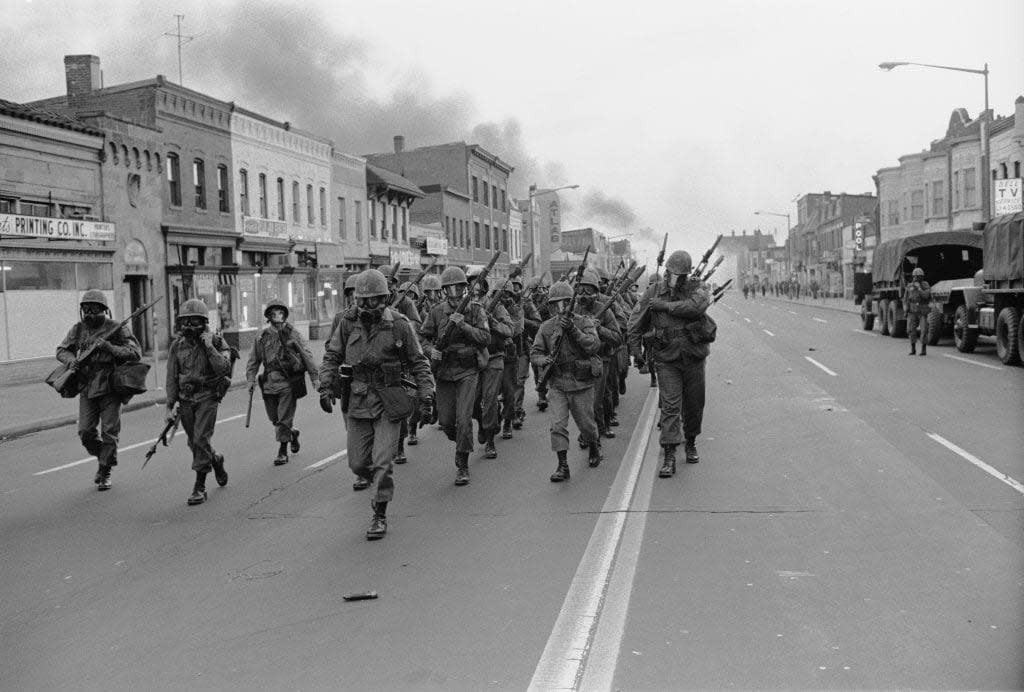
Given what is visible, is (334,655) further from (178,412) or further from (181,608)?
(178,412)

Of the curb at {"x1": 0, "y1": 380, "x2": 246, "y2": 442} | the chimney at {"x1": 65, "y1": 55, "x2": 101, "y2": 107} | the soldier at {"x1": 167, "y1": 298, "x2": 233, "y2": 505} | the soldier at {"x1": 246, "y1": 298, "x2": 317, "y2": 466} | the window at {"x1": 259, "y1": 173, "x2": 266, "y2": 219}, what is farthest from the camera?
the window at {"x1": 259, "y1": 173, "x2": 266, "y2": 219}

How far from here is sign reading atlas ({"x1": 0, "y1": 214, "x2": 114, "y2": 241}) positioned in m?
19.2

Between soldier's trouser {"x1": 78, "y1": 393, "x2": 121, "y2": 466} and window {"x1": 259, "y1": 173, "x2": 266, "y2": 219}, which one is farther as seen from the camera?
window {"x1": 259, "y1": 173, "x2": 266, "y2": 219}

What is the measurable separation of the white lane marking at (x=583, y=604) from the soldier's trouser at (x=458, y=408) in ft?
4.81

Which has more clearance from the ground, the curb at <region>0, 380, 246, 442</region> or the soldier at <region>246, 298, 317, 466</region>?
the soldier at <region>246, 298, 317, 466</region>

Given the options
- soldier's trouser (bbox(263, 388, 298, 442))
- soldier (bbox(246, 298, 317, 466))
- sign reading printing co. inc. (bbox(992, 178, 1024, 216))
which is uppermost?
sign reading printing co. inc. (bbox(992, 178, 1024, 216))

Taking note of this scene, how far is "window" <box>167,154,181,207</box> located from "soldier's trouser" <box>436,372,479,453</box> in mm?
20958

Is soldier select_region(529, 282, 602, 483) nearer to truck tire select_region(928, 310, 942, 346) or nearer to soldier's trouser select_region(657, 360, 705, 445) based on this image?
soldier's trouser select_region(657, 360, 705, 445)

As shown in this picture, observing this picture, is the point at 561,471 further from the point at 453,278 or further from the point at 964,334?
the point at 964,334

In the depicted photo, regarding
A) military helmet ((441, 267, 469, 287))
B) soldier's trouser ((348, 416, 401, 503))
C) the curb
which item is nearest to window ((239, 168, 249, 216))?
the curb

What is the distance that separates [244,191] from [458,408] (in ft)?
80.7

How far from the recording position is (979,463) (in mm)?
8344

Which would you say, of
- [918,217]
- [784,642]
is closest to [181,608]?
[784,642]

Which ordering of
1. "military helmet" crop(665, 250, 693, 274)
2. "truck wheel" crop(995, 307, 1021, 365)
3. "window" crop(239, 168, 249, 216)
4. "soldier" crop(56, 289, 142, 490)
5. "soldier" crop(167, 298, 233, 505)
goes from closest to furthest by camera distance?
"soldier" crop(167, 298, 233, 505)
"military helmet" crop(665, 250, 693, 274)
"soldier" crop(56, 289, 142, 490)
"truck wheel" crop(995, 307, 1021, 365)
"window" crop(239, 168, 249, 216)
